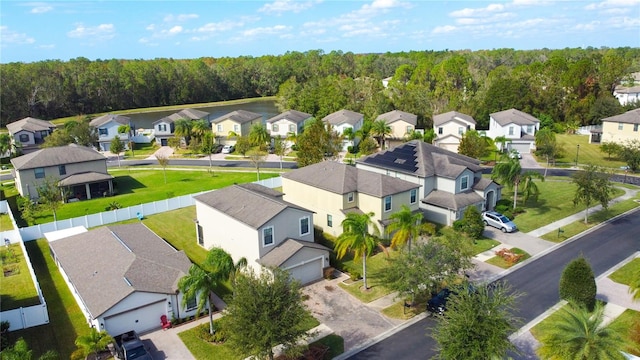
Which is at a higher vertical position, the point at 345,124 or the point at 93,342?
the point at 345,124

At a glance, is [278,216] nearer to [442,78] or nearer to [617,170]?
[617,170]

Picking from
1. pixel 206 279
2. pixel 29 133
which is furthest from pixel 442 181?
pixel 29 133

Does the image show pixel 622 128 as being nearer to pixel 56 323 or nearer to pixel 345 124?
pixel 345 124

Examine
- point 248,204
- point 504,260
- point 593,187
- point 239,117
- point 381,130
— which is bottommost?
point 504,260

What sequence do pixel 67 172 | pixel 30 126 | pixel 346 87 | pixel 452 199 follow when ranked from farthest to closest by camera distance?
pixel 346 87 → pixel 30 126 → pixel 67 172 → pixel 452 199

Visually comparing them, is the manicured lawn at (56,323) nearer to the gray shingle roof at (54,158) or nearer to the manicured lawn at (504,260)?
the gray shingle roof at (54,158)

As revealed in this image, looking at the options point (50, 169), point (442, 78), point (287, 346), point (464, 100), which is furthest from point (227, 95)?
point (287, 346)

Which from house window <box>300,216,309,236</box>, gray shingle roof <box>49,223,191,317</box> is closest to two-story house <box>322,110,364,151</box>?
house window <box>300,216,309,236</box>
